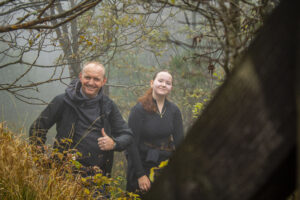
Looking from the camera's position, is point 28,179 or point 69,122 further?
point 69,122

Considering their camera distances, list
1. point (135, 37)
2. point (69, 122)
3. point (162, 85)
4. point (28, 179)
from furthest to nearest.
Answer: point (135, 37)
point (162, 85)
point (69, 122)
point (28, 179)

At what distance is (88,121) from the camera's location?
122 inches

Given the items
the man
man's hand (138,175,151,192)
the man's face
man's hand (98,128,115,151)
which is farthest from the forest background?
man's hand (138,175,151,192)

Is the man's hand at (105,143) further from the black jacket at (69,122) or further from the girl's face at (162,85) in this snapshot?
the girl's face at (162,85)

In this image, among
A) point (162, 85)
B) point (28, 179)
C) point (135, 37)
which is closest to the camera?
point (28, 179)

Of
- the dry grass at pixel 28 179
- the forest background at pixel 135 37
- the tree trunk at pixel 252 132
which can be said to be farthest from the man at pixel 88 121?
the tree trunk at pixel 252 132

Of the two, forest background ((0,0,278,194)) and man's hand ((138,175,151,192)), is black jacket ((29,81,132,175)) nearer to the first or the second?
forest background ((0,0,278,194))

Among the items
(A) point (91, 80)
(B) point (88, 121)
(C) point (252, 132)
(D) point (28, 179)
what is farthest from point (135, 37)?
(C) point (252, 132)

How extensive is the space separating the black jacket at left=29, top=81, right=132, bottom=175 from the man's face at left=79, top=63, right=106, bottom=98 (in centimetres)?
16

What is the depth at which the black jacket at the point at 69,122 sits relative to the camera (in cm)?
295

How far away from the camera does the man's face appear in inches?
128

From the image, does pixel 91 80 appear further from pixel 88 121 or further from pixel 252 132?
pixel 252 132

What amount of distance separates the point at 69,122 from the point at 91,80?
66cm

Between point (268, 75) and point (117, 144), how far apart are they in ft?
9.21
